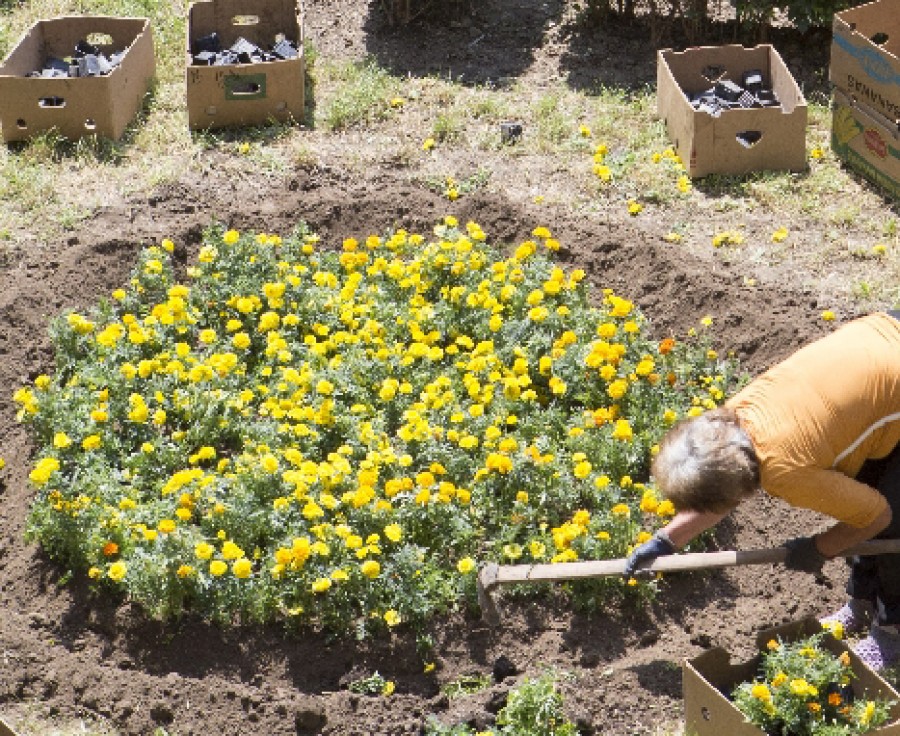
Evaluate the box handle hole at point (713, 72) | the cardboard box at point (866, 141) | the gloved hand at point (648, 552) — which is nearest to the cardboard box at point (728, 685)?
the gloved hand at point (648, 552)

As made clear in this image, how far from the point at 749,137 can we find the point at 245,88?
3.04 metres

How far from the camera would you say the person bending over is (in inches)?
161

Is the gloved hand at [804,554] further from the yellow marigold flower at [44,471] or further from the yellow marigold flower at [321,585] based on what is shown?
the yellow marigold flower at [44,471]

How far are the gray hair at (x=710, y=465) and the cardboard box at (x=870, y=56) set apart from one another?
3944 mm

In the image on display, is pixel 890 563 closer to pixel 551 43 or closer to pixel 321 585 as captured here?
pixel 321 585

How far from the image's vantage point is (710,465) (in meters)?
4.06

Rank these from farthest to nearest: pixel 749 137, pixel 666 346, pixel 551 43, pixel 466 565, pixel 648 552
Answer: pixel 551 43
pixel 749 137
pixel 666 346
pixel 466 565
pixel 648 552

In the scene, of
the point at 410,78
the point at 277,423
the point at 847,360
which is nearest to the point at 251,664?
the point at 277,423

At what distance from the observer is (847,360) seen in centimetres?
424

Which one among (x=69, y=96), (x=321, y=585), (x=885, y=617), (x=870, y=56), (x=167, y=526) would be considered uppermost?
(x=870, y=56)

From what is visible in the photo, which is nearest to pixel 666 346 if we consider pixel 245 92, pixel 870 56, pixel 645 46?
pixel 870 56

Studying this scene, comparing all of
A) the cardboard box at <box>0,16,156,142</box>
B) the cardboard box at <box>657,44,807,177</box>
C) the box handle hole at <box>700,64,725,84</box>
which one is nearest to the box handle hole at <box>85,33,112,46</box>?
the cardboard box at <box>0,16,156,142</box>

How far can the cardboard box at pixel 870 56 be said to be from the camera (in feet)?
24.5

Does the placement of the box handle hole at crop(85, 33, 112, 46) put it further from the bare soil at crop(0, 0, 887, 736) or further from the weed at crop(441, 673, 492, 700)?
the weed at crop(441, 673, 492, 700)
